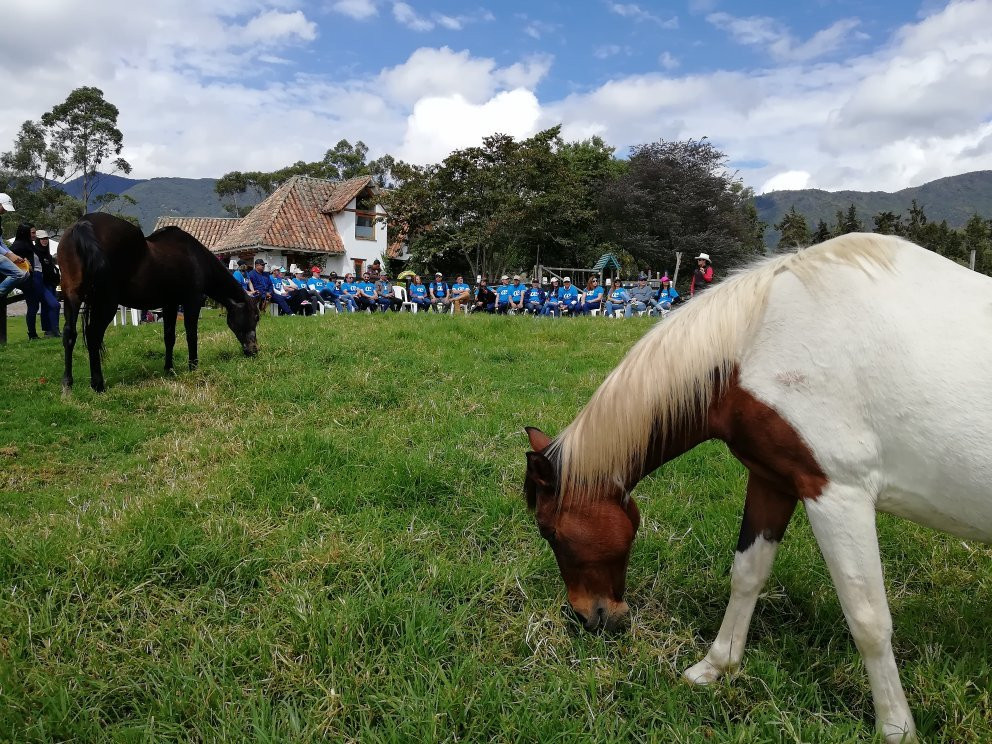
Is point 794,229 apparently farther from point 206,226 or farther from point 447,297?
point 206,226

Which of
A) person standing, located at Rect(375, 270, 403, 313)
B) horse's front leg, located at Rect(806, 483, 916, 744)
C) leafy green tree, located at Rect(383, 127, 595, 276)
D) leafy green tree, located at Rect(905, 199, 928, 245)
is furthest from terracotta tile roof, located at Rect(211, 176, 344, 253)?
leafy green tree, located at Rect(905, 199, 928, 245)

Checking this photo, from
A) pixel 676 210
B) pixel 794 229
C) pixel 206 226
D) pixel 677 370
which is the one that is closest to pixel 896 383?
pixel 677 370

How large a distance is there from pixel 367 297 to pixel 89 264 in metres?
10.5

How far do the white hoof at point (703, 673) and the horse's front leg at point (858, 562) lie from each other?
592 millimetres

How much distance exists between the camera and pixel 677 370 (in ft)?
7.68

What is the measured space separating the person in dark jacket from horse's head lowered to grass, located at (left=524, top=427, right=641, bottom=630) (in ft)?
A: 37.5

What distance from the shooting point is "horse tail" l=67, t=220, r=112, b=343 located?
20.8ft

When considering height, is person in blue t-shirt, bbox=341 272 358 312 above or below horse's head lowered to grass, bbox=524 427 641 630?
above

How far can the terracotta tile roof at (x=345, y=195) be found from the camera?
122ft

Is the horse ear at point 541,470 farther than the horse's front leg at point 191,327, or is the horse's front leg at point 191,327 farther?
the horse's front leg at point 191,327

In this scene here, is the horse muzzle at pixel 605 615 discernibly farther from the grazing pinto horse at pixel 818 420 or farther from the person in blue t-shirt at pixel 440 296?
the person in blue t-shirt at pixel 440 296

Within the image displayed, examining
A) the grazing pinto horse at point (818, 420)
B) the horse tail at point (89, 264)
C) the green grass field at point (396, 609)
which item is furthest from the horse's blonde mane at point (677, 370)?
the horse tail at point (89, 264)

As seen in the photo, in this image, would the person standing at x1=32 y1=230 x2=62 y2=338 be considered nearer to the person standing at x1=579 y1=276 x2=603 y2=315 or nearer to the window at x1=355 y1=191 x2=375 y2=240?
the person standing at x1=579 y1=276 x2=603 y2=315

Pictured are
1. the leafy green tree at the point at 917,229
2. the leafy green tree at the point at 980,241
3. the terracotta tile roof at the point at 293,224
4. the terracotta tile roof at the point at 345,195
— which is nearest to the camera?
the terracotta tile roof at the point at 293,224
